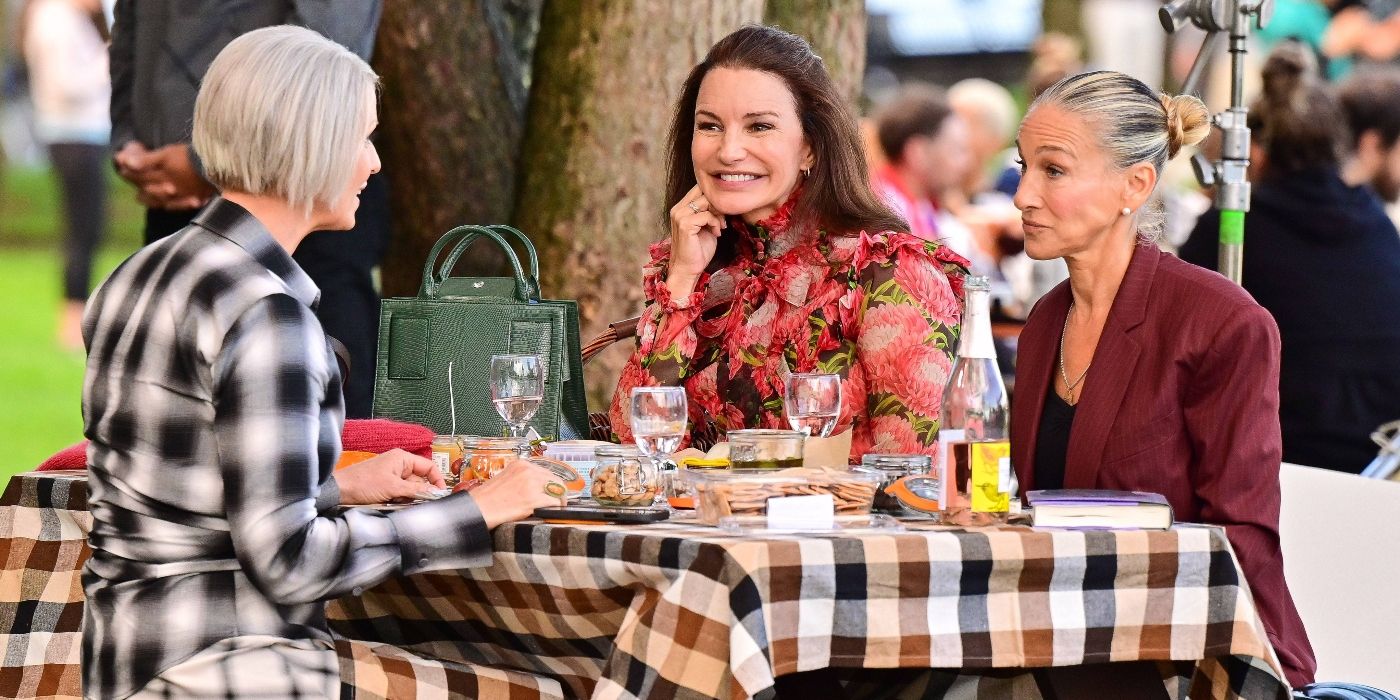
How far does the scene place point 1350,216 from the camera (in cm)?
496

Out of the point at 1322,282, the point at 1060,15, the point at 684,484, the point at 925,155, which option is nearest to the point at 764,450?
the point at 684,484

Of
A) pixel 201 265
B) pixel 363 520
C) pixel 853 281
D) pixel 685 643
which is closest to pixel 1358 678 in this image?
pixel 853 281

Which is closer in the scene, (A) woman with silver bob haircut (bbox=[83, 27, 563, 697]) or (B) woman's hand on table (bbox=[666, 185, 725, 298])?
(A) woman with silver bob haircut (bbox=[83, 27, 563, 697])

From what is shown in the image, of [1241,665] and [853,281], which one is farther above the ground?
[853,281]

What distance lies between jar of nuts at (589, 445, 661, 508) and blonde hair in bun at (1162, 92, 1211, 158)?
112 cm

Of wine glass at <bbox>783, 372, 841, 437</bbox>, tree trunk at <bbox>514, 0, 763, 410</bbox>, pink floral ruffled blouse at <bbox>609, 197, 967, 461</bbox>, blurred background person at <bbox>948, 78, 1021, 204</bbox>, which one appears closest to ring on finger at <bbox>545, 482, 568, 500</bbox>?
wine glass at <bbox>783, 372, 841, 437</bbox>

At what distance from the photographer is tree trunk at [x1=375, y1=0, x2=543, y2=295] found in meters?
5.21

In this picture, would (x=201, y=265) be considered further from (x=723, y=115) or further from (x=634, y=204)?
(x=634, y=204)

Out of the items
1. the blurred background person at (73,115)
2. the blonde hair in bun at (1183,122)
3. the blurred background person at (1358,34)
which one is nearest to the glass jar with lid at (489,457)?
the blonde hair in bun at (1183,122)

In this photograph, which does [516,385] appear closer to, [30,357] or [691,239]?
[691,239]

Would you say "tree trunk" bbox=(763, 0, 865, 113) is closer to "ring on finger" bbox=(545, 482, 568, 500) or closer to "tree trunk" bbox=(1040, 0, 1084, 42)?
"ring on finger" bbox=(545, 482, 568, 500)

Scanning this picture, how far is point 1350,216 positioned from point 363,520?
3648mm

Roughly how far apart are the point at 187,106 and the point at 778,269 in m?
1.92

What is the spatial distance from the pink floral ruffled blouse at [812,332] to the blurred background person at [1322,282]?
80.0 inches
